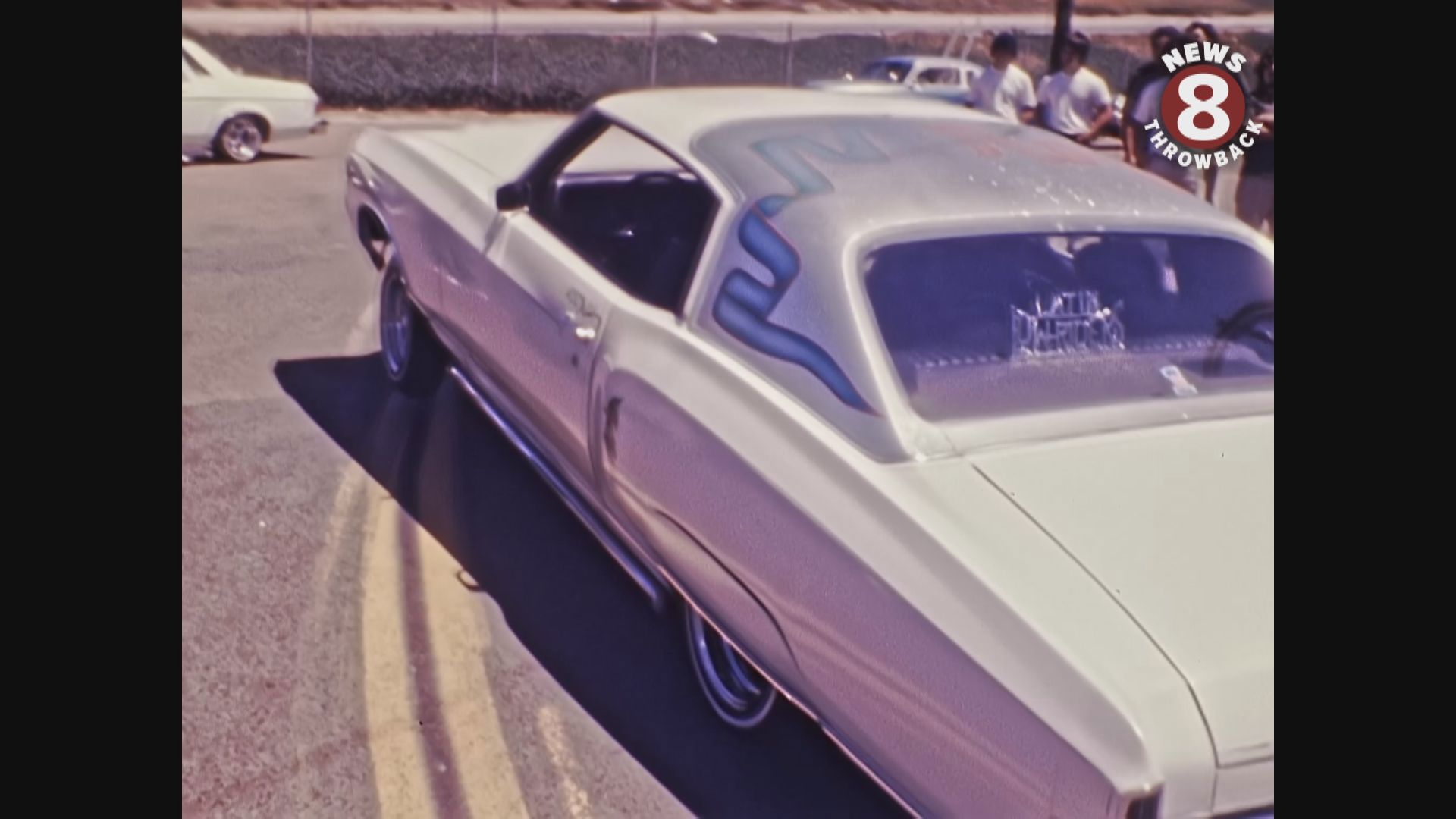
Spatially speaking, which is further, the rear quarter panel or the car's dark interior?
the car's dark interior

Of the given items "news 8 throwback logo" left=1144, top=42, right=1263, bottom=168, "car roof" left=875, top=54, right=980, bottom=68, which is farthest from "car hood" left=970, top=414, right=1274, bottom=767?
"car roof" left=875, top=54, right=980, bottom=68

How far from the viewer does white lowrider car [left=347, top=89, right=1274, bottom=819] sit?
2.22 m

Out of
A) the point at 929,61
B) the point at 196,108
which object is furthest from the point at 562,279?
the point at 196,108

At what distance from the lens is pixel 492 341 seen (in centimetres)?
410

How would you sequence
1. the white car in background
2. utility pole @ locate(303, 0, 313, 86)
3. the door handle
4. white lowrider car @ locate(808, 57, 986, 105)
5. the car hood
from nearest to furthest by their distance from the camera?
the car hood → the door handle → white lowrider car @ locate(808, 57, 986, 105) → utility pole @ locate(303, 0, 313, 86) → the white car in background

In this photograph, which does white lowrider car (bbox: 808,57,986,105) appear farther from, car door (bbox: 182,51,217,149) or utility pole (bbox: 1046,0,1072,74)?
car door (bbox: 182,51,217,149)

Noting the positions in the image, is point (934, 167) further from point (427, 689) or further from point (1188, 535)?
point (427, 689)

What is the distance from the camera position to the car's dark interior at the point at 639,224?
3521 mm

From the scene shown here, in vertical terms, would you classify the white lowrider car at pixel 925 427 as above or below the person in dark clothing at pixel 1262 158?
below

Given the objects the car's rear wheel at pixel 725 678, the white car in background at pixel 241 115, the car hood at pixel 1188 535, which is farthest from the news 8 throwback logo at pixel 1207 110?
the white car in background at pixel 241 115

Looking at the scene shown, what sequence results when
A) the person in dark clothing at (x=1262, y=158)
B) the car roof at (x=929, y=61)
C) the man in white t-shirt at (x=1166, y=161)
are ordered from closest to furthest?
1. the person in dark clothing at (x=1262, y=158)
2. the man in white t-shirt at (x=1166, y=161)
3. the car roof at (x=929, y=61)

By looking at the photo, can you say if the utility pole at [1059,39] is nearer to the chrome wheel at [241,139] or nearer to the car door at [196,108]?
the car door at [196,108]

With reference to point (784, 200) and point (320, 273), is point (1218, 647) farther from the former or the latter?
point (320, 273)
